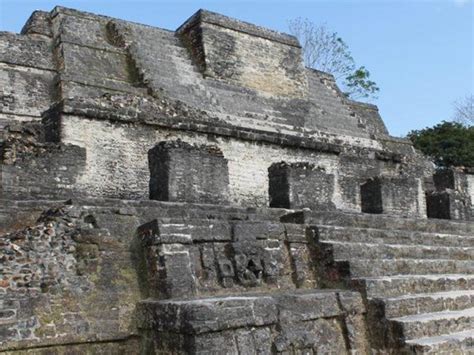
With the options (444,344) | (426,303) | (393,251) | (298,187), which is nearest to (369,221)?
(393,251)

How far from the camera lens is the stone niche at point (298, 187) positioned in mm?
8867

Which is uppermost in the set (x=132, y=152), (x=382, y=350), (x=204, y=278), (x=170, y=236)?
(x=132, y=152)

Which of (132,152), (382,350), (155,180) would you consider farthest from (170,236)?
(132,152)

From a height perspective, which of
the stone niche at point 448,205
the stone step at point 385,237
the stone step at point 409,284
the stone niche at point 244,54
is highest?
the stone niche at point 244,54

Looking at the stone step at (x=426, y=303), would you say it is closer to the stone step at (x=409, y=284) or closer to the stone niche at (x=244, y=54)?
the stone step at (x=409, y=284)

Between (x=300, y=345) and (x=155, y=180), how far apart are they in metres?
3.65

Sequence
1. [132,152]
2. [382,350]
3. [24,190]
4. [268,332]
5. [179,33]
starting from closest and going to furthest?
[268,332] < [382,350] < [24,190] < [132,152] < [179,33]

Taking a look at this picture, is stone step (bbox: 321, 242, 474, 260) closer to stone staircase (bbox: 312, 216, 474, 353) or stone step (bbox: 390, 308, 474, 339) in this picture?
stone staircase (bbox: 312, 216, 474, 353)

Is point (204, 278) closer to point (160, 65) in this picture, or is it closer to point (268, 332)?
point (268, 332)

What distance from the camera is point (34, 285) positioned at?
4992 millimetres

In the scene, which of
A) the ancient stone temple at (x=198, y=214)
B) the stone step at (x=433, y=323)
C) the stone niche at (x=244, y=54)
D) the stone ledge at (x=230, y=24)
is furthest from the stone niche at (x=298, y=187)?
the stone ledge at (x=230, y=24)

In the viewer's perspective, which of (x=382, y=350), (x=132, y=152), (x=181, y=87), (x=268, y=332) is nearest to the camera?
(x=268, y=332)

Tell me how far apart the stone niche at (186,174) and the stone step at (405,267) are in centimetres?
252

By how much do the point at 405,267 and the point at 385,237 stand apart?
0.77 m
